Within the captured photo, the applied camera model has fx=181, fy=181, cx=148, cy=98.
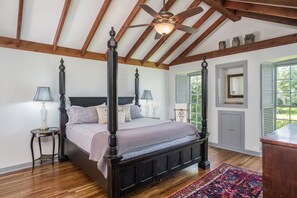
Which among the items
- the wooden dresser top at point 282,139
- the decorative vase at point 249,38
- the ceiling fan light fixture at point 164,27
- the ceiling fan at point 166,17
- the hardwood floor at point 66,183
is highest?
the decorative vase at point 249,38

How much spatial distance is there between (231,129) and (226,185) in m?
2.16

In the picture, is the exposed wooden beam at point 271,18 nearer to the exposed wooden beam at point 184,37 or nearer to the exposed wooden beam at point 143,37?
the exposed wooden beam at point 184,37

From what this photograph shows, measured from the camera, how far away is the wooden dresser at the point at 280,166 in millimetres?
1603

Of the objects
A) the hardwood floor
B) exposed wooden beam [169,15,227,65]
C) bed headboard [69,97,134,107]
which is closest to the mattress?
the hardwood floor

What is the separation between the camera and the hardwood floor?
265cm

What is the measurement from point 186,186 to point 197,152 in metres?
0.81

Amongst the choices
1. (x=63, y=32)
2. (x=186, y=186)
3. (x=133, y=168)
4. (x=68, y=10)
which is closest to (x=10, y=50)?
(x=63, y=32)

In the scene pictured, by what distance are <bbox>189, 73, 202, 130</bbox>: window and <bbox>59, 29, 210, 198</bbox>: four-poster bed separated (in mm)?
2334

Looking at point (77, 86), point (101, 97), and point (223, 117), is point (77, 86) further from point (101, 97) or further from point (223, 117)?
point (223, 117)

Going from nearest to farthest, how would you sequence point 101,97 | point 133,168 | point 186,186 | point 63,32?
point 133,168, point 186,186, point 63,32, point 101,97

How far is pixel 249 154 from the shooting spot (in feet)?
14.1

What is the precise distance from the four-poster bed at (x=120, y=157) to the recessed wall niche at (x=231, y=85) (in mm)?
1503

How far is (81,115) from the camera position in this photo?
12.4 feet

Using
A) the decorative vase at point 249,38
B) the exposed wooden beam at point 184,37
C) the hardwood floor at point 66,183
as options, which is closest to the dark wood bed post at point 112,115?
the hardwood floor at point 66,183
